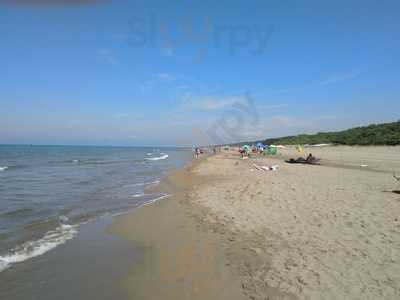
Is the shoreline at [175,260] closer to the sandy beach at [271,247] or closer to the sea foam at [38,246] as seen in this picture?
the sandy beach at [271,247]

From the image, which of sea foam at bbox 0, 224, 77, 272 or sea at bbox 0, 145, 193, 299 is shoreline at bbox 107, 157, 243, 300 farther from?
sea foam at bbox 0, 224, 77, 272

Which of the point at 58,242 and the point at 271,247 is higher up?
the point at 271,247

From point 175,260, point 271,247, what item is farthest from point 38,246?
point 271,247

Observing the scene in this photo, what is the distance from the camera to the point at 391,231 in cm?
653

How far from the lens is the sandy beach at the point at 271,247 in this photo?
4559 millimetres

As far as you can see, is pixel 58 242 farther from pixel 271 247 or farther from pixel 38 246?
pixel 271 247

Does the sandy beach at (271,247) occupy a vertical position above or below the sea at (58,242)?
above

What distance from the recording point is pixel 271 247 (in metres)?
6.15

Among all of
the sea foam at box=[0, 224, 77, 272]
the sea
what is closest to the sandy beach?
the sea

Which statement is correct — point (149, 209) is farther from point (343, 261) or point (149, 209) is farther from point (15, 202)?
point (343, 261)

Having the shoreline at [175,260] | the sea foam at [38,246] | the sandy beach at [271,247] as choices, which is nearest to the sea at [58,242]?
the sea foam at [38,246]

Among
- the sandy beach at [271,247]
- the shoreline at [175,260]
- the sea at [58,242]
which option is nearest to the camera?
the sandy beach at [271,247]

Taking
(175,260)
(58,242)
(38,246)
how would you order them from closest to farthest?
(175,260) < (38,246) < (58,242)

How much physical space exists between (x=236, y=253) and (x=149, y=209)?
18.7ft
